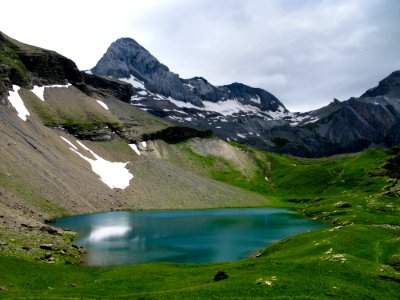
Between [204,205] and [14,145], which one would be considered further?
[204,205]

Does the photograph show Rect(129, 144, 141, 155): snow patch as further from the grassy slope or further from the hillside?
the grassy slope

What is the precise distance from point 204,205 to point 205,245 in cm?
7492

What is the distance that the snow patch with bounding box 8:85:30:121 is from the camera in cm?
15495

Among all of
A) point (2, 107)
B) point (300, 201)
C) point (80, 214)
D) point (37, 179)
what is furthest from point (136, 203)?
point (300, 201)

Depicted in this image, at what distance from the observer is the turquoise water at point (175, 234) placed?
221 feet

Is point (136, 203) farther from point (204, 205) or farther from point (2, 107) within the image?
point (2, 107)

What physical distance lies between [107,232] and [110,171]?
225 ft

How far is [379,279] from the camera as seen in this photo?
3897cm

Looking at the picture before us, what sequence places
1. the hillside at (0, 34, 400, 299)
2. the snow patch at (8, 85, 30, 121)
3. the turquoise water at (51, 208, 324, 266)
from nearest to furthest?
1. the hillside at (0, 34, 400, 299)
2. the turquoise water at (51, 208, 324, 266)
3. the snow patch at (8, 85, 30, 121)

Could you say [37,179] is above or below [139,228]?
above

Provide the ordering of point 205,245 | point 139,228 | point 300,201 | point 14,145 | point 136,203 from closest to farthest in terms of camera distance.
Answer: point 205,245
point 139,228
point 14,145
point 136,203
point 300,201

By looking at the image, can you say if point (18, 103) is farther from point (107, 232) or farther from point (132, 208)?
point (107, 232)

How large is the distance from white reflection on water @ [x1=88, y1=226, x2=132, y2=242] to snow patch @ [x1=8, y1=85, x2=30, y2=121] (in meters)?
79.6

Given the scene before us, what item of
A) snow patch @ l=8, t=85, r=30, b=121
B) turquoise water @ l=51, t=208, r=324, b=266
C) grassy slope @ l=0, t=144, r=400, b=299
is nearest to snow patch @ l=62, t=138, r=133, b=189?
snow patch @ l=8, t=85, r=30, b=121
